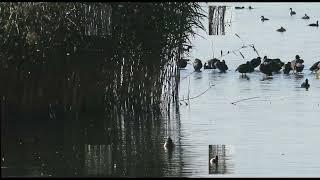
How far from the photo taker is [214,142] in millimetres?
17109

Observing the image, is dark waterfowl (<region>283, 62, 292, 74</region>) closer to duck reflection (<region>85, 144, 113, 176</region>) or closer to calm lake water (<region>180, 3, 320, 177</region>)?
calm lake water (<region>180, 3, 320, 177</region>)

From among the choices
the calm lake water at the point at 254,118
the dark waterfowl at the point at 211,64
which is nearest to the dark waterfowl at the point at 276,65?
the calm lake water at the point at 254,118

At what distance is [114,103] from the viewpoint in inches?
750

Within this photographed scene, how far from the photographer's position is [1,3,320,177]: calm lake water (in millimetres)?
14000

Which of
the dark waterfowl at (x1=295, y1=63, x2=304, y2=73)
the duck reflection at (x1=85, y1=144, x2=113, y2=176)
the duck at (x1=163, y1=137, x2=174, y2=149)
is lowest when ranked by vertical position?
the duck reflection at (x1=85, y1=144, x2=113, y2=176)

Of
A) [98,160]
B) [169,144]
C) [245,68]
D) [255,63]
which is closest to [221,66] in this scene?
[245,68]

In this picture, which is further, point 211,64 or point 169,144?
point 211,64

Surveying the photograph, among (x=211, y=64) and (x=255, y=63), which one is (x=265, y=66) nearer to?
(x=255, y=63)

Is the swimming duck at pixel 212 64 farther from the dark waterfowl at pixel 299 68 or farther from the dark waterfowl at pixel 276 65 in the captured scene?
the dark waterfowl at pixel 299 68

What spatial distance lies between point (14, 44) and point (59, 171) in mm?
4604

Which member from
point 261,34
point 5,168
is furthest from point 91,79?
point 261,34

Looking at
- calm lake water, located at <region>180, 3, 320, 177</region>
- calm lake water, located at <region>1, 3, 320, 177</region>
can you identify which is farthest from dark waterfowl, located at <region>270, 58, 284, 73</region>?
calm lake water, located at <region>1, 3, 320, 177</region>

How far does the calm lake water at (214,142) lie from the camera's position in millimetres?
14000

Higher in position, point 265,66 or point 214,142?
point 265,66
